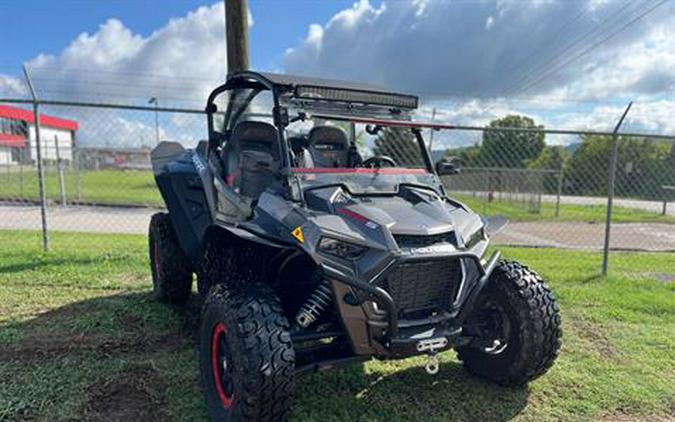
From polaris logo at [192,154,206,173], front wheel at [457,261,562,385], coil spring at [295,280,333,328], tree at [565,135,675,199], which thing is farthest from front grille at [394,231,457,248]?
tree at [565,135,675,199]

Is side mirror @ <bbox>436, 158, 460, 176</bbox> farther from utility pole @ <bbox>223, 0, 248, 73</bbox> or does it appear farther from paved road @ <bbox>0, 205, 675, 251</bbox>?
paved road @ <bbox>0, 205, 675, 251</bbox>

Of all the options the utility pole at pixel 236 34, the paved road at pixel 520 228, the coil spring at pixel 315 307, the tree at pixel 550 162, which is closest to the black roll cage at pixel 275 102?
the coil spring at pixel 315 307

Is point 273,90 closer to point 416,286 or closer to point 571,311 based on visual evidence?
point 416,286

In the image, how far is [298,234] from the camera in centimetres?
272

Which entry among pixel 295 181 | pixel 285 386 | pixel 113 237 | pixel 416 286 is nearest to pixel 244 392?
pixel 285 386

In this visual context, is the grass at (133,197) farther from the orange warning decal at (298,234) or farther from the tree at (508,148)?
the orange warning decal at (298,234)

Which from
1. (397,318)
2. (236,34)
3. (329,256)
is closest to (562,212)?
(236,34)

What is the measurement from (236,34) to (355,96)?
373 centimetres

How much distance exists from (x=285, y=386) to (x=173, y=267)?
2577 millimetres

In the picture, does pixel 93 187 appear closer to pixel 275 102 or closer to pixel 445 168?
pixel 275 102

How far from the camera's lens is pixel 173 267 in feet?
15.5

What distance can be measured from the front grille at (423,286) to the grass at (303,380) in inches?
29.5

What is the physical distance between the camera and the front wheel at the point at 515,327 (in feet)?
10.7

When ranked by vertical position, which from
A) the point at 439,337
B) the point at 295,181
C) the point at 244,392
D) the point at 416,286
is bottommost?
the point at 244,392
